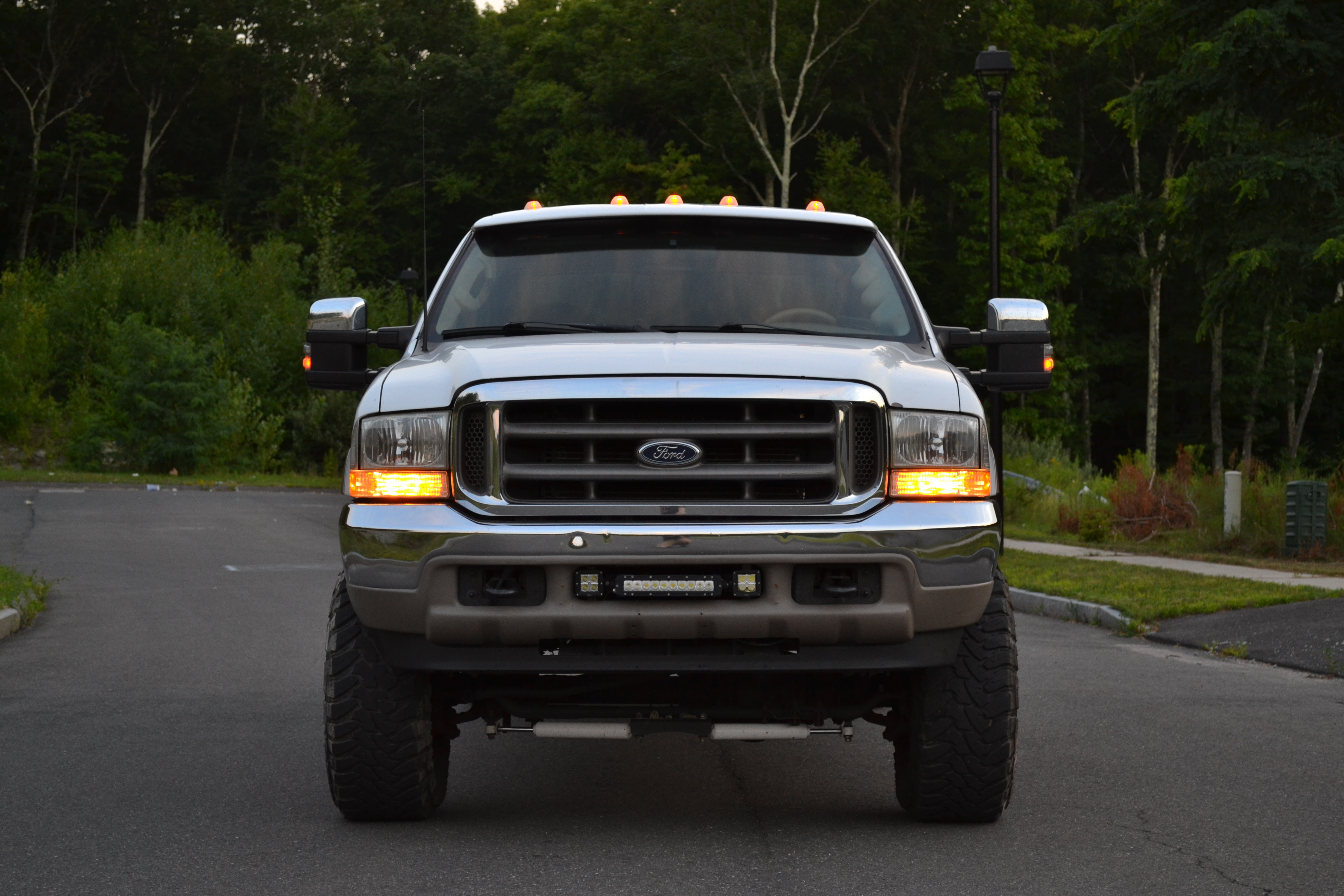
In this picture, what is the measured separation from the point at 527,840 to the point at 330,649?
942 millimetres

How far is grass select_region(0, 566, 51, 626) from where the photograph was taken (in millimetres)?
12758

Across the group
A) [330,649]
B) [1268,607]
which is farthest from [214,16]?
[330,649]

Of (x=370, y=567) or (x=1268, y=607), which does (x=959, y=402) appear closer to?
(x=370, y=567)

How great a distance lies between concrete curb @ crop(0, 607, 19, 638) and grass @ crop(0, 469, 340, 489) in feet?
90.2

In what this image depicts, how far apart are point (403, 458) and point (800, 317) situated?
5.86 ft

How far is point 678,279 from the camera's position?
656 centimetres

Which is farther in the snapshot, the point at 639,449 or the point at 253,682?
the point at 253,682

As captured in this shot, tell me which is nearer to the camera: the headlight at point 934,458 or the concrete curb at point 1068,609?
the headlight at point 934,458

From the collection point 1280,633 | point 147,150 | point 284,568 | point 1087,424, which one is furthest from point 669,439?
point 147,150

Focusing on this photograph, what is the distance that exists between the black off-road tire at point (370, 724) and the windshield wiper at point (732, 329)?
4.94ft

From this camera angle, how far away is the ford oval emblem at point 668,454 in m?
5.33

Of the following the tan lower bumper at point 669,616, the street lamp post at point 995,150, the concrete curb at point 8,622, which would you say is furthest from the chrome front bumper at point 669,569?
the street lamp post at point 995,150

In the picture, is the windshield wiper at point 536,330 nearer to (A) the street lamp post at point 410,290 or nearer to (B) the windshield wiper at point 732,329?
(B) the windshield wiper at point 732,329

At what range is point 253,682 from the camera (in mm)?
9680
